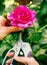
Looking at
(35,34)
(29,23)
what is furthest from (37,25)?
(29,23)

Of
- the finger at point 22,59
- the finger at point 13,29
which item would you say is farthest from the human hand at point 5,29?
the finger at point 22,59

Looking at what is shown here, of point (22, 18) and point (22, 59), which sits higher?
point (22, 18)

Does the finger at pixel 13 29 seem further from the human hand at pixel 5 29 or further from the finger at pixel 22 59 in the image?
the finger at pixel 22 59

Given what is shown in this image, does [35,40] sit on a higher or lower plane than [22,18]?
lower

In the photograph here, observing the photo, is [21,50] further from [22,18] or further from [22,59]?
[22,18]

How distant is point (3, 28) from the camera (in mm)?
943

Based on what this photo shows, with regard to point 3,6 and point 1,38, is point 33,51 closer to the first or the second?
point 1,38

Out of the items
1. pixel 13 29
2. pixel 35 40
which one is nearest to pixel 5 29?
pixel 13 29

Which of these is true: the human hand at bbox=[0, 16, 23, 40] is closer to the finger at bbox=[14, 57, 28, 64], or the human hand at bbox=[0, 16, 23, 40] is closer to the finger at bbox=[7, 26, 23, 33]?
the finger at bbox=[7, 26, 23, 33]

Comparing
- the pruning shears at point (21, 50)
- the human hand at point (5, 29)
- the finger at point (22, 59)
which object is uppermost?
the human hand at point (5, 29)

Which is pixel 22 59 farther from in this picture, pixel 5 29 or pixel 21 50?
pixel 5 29

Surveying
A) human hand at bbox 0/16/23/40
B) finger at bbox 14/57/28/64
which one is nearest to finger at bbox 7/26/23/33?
human hand at bbox 0/16/23/40

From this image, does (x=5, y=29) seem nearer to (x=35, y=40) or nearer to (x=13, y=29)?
(x=13, y=29)

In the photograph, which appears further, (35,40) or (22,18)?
(35,40)
